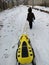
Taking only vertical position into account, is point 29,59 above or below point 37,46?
above

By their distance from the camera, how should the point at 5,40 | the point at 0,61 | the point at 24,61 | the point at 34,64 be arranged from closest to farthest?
→ the point at 24,61 < the point at 34,64 < the point at 0,61 < the point at 5,40

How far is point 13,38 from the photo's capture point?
1309 centimetres

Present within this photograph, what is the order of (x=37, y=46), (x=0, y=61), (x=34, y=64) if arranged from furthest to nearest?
1. (x=37, y=46)
2. (x=0, y=61)
3. (x=34, y=64)

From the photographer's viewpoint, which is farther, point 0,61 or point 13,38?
point 13,38

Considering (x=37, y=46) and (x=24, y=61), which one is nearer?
(x=24, y=61)

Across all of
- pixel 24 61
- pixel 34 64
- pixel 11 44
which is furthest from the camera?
pixel 11 44

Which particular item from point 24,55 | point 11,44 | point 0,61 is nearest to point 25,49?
point 24,55

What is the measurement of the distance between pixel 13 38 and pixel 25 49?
505 cm

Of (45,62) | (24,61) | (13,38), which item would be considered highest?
(24,61)

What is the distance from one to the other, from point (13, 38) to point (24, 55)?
5551mm

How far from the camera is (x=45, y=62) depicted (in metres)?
8.32

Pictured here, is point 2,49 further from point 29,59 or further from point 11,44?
point 29,59

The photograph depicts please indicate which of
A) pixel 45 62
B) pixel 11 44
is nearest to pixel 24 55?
pixel 45 62

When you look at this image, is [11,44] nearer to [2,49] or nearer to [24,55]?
[2,49]
